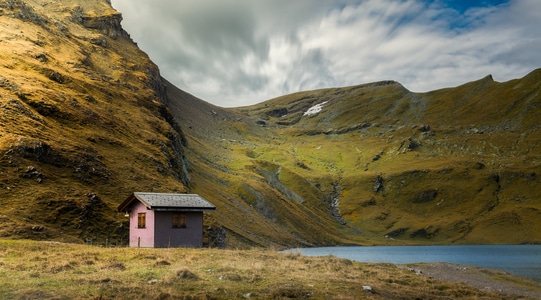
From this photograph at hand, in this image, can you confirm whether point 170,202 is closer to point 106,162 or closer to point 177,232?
point 177,232

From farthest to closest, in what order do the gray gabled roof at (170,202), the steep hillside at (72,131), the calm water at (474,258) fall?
the calm water at (474,258)
the steep hillside at (72,131)
the gray gabled roof at (170,202)

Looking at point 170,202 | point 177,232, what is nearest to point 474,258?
point 177,232

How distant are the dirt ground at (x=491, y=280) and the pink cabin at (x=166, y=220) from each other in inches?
875

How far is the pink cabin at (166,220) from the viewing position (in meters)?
49.9

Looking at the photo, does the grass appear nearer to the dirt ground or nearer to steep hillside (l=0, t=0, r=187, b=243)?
the dirt ground

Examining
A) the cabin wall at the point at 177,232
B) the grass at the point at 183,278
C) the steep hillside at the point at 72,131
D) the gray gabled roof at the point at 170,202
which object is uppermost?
the steep hillside at the point at 72,131

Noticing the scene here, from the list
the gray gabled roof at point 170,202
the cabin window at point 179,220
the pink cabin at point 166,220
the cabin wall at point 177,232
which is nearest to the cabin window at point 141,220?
the pink cabin at point 166,220

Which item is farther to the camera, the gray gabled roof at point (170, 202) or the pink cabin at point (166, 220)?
the pink cabin at point (166, 220)

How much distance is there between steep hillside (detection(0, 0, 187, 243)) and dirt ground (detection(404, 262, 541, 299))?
125 feet

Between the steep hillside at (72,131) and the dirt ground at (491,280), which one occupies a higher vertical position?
the steep hillside at (72,131)

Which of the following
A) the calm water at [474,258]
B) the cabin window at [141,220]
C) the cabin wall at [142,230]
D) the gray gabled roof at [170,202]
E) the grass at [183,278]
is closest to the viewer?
the grass at [183,278]

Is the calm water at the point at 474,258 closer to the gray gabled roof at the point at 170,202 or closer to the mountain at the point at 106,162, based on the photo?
the gray gabled roof at the point at 170,202

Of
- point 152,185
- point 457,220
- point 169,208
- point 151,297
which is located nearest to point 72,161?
point 152,185

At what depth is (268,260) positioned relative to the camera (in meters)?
41.8
